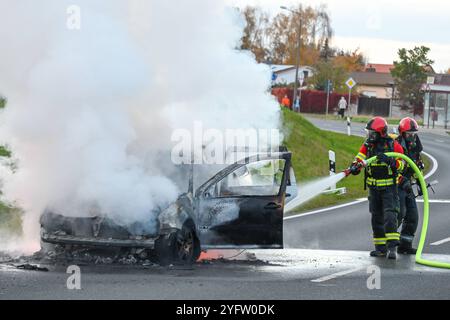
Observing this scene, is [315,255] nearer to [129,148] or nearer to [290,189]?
[290,189]

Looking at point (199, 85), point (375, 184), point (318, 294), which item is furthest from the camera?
point (375, 184)

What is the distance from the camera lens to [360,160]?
37.8 feet

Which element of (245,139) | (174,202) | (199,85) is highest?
(199,85)

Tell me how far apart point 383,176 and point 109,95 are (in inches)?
155

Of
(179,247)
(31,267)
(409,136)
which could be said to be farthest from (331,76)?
(31,267)

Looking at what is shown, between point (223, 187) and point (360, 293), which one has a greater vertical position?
point (223, 187)

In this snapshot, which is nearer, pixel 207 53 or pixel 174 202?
pixel 174 202

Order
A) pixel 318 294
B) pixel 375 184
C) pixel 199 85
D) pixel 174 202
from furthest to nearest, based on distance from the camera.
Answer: pixel 375 184 < pixel 199 85 < pixel 174 202 < pixel 318 294

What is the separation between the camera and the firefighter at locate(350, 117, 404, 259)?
11.7 meters

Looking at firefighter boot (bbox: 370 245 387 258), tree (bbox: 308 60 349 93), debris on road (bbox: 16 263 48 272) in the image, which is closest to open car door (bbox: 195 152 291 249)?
debris on road (bbox: 16 263 48 272)

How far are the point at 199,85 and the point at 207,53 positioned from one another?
1.58 ft

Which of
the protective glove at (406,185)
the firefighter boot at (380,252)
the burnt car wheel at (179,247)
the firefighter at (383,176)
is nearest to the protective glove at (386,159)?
the firefighter at (383,176)

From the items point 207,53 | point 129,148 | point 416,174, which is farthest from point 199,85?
point 416,174

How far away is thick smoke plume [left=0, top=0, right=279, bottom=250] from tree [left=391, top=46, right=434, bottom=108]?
6034 centimetres
